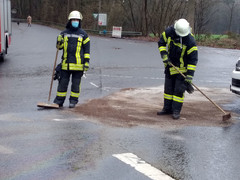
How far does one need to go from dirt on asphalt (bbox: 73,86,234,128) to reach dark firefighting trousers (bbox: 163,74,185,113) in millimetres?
214

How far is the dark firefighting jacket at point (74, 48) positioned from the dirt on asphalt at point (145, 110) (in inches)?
32.1

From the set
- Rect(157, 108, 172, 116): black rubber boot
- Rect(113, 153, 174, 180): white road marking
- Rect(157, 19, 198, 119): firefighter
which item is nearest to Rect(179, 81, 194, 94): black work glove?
Rect(157, 19, 198, 119): firefighter

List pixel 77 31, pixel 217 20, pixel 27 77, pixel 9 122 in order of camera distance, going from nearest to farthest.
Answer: pixel 9 122
pixel 77 31
pixel 27 77
pixel 217 20

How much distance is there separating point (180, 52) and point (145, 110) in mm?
1325

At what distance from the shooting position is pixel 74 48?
809cm

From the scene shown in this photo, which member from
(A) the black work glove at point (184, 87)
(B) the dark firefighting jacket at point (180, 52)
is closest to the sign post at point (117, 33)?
(B) the dark firefighting jacket at point (180, 52)

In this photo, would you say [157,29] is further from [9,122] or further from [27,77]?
[9,122]

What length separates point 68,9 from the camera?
180 ft

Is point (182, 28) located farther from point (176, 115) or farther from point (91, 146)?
point (91, 146)

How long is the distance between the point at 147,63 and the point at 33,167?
1237cm

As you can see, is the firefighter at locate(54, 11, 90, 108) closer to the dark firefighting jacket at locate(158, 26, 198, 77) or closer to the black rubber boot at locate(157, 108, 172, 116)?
the dark firefighting jacket at locate(158, 26, 198, 77)

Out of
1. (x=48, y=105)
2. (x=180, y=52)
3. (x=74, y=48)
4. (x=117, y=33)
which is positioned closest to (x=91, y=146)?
(x=48, y=105)

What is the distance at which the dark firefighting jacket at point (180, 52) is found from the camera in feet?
24.6

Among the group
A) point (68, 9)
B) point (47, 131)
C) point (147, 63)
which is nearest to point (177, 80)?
point (47, 131)
